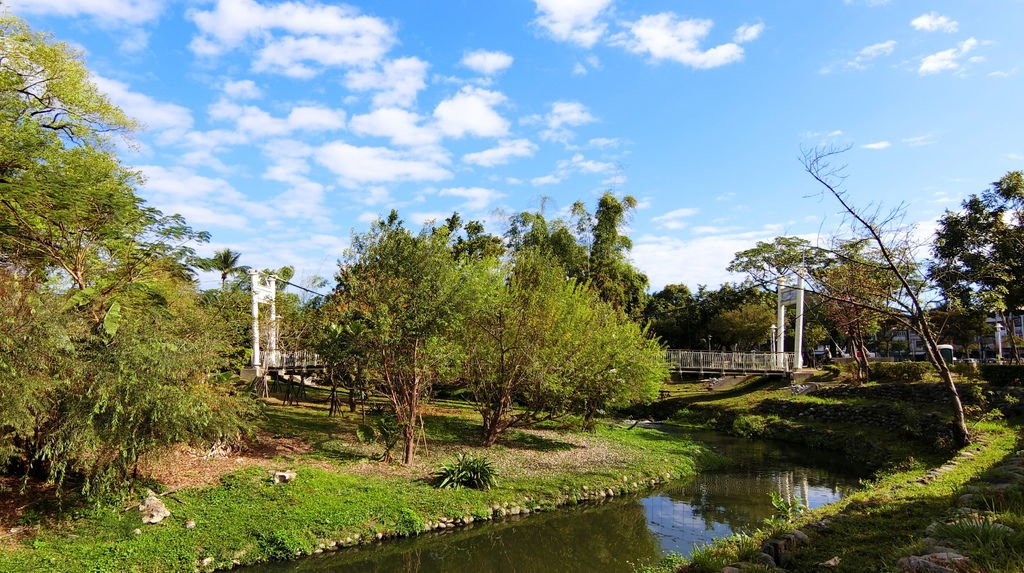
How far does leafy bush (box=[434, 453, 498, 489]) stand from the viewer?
12.3 m

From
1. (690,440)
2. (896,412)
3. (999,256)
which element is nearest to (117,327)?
(690,440)

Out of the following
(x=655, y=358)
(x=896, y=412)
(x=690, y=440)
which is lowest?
(x=690, y=440)

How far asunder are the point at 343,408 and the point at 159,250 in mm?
10457

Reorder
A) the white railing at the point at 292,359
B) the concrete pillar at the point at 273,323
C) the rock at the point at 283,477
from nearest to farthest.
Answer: the rock at the point at 283,477, the concrete pillar at the point at 273,323, the white railing at the point at 292,359

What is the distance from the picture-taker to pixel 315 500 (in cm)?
1059

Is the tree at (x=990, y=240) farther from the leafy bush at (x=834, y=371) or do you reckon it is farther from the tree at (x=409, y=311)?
the tree at (x=409, y=311)

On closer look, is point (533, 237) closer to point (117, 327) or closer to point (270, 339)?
point (270, 339)

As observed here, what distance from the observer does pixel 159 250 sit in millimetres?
12547

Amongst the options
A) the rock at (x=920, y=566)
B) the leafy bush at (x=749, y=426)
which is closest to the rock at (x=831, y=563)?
the rock at (x=920, y=566)

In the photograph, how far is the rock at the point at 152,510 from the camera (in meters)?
9.07

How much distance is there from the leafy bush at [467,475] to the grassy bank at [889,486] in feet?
16.5

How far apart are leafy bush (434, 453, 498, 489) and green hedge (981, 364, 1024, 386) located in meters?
18.2

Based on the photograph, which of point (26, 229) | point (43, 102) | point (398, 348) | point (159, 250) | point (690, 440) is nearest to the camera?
point (26, 229)

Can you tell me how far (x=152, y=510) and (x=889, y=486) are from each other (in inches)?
502
